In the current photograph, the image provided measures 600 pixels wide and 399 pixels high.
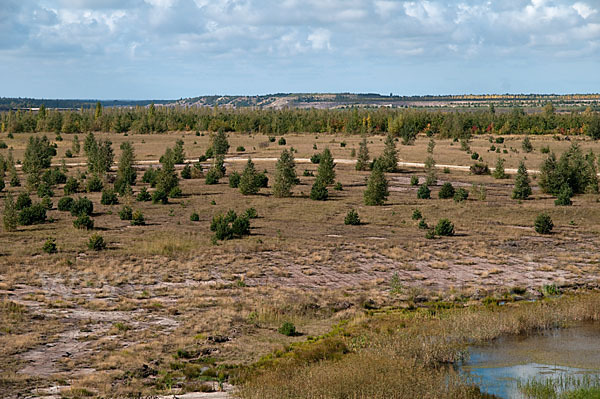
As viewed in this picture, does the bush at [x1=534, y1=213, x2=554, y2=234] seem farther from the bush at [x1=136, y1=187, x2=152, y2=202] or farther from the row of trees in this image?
the row of trees

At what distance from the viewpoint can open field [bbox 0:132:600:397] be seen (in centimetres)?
2450

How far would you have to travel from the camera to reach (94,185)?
6888 centimetres

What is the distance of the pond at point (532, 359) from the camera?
912 inches

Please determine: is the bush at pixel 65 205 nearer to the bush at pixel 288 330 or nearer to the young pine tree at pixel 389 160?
the bush at pixel 288 330

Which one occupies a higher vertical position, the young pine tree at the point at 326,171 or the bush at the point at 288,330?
the young pine tree at the point at 326,171

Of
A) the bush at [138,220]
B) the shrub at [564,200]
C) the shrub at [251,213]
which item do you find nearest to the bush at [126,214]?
the bush at [138,220]

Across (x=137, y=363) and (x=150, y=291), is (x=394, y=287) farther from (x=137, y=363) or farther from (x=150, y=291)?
(x=137, y=363)

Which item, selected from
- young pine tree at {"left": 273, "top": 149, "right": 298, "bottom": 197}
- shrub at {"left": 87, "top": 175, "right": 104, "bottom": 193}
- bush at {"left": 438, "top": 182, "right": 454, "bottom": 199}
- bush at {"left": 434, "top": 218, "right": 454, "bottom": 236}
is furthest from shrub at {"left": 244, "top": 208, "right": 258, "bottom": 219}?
shrub at {"left": 87, "top": 175, "right": 104, "bottom": 193}

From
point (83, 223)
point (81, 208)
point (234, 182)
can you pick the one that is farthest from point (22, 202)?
point (234, 182)

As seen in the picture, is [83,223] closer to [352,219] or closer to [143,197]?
[143,197]

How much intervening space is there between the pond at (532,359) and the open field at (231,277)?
3842mm

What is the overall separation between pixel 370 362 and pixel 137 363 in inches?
339

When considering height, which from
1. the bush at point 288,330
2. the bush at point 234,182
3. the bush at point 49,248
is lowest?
the bush at point 288,330

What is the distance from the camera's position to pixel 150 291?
34.1 m
